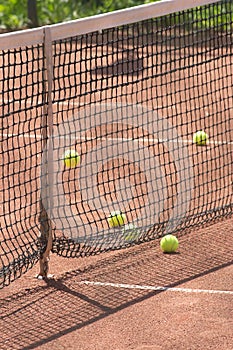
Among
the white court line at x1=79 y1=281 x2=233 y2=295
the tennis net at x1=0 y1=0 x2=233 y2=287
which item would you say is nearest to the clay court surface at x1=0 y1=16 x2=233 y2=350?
the white court line at x1=79 y1=281 x2=233 y2=295

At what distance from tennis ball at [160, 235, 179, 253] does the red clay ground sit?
8 centimetres

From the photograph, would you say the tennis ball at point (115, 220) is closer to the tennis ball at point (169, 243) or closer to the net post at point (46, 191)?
the tennis ball at point (169, 243)

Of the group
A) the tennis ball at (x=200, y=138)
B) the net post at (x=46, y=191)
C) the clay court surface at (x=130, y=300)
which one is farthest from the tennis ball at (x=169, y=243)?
the tennis ball at (x=200, y=138)

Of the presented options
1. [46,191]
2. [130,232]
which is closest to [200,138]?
[130,232]

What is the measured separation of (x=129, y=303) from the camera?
7.47 m

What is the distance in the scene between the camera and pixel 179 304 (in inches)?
293

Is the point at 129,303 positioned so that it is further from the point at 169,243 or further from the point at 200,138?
the point at 200,138

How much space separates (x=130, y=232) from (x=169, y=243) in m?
0.47

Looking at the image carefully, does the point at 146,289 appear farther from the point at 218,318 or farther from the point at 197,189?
the point at 197,189

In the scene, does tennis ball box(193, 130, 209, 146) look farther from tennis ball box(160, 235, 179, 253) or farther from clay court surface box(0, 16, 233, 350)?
tennis ball box(160, 235, 179, 253)

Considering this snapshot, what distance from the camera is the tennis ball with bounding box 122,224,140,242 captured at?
8695 millimetres

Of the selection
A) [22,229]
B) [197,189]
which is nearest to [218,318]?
[22,229]

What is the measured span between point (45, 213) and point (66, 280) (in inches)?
21.9

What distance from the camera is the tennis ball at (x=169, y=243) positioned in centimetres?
845
